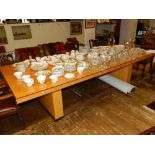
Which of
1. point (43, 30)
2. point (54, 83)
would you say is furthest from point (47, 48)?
point (54, 83)

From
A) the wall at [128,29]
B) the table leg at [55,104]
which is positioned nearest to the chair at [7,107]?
the table leg at [55,104]

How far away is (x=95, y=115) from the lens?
2.58 m

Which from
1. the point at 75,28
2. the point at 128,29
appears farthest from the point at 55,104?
the point at 128,29

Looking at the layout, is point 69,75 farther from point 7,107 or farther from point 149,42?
point 149,42

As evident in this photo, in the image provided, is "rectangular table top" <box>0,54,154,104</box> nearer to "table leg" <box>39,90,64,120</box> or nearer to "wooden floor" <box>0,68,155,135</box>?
"table leg" <box>39,90,64,120</box>

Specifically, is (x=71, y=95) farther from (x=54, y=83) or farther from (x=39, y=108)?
(x=54, y=83)

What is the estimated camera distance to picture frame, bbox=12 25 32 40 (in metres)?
4.40

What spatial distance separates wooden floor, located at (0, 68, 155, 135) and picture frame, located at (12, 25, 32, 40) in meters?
2.35

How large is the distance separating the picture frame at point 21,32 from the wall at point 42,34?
9 cm

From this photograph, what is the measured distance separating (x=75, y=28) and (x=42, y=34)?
1.31 metres

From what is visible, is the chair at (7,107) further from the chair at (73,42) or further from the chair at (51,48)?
the chair at (73,42)

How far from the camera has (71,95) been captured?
3.21 m

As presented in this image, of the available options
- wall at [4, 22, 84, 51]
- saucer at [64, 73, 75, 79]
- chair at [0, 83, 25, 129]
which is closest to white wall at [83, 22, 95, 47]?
wall at [4, 22, 84, 51]

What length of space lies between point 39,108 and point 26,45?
263 cm
